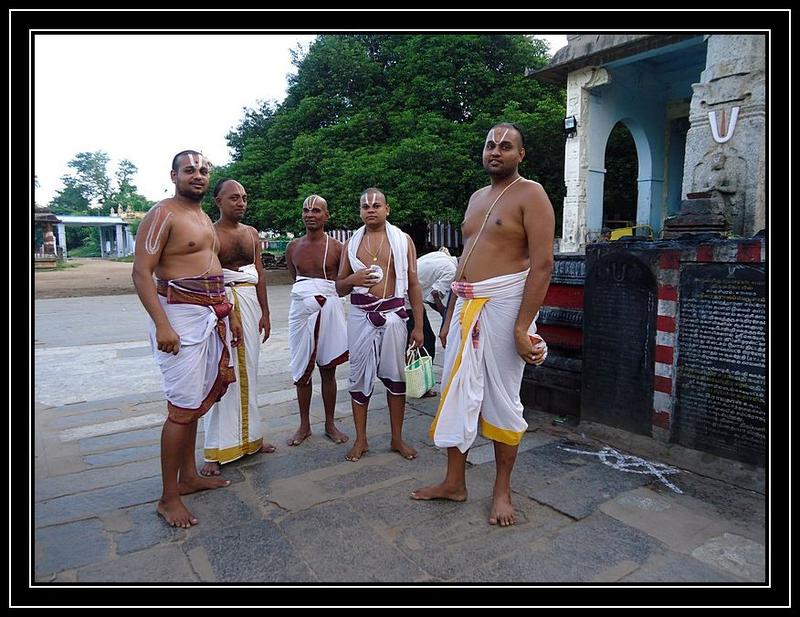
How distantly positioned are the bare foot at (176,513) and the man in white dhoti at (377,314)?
128 centimetres

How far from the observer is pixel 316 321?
4141 mm

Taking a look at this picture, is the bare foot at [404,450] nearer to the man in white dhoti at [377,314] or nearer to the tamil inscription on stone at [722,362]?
the man in white dhoti at [377,314]

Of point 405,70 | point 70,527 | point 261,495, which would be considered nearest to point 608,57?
point 405,70

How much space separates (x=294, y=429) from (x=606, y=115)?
10.2 m

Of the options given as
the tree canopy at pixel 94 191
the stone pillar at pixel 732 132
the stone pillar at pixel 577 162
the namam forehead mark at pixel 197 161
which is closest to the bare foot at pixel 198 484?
the namam forehead mark at pixel 197 161

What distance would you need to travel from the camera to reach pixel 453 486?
9.91ft

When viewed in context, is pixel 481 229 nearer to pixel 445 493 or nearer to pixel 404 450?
pixel 445 493

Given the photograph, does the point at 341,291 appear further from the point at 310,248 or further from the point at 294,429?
the point at 294,429

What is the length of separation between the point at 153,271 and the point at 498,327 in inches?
77.6

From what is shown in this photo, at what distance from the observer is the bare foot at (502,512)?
2.75 meters

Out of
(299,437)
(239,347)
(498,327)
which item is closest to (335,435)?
(299,437)

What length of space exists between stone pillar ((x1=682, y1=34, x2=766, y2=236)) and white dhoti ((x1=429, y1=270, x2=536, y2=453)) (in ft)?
12.2

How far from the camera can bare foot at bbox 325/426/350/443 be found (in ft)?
13.3
